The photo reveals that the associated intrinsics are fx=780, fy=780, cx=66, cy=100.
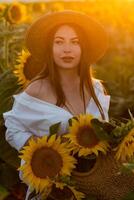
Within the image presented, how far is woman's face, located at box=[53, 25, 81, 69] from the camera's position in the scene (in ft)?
8.18

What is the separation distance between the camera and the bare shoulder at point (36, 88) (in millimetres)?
2500

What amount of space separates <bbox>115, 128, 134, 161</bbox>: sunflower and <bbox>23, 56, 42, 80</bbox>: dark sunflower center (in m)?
0.62

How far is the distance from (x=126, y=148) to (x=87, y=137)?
0.39ft

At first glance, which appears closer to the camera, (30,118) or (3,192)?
(30,118)

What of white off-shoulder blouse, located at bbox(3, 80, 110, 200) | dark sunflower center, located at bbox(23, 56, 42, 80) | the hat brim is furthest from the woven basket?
dark sunflower center, located at bbox(23, 56, 42, 80)

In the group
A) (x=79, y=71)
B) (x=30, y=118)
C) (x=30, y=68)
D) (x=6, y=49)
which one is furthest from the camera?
(x=6, y=49)

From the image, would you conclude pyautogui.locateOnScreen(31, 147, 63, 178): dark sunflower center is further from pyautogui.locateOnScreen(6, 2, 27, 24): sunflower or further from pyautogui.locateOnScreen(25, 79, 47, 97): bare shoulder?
pyautogui.locateOnScreen(6, 2, 27, 24): sunflower

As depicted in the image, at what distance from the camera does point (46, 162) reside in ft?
A: 7.52

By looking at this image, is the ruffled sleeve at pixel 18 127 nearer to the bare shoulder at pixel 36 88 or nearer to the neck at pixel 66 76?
the bare shoulder at pixel 36 88

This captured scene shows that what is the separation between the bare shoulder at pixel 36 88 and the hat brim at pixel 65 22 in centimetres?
11

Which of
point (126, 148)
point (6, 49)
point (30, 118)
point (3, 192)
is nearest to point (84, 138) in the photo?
point (126, 148)

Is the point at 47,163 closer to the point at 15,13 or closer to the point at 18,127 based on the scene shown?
the point at 18,127

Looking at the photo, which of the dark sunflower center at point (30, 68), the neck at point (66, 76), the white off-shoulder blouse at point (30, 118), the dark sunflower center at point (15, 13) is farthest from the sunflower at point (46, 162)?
the dark sunflower center at point (15, 13)

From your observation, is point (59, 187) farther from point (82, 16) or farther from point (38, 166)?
point (82, 16)
